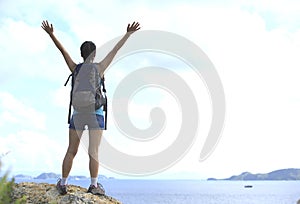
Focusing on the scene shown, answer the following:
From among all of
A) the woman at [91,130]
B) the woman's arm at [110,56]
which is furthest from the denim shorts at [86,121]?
the woman's arm at [110,56]

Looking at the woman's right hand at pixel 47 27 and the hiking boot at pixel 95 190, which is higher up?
the woman's right hand at pixel 47 27

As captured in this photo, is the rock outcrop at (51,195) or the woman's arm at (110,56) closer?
the rock outcrop at (51,195)

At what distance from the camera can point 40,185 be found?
30.0 feet

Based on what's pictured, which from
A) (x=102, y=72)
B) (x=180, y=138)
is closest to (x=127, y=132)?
(x=180, y=138)

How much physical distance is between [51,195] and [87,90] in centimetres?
198

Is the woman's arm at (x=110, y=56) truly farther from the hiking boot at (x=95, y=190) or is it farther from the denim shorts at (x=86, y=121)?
the hiking boot at (x=95, y=190)

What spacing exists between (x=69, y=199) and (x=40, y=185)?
924mm

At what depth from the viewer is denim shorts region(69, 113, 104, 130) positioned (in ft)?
28.5

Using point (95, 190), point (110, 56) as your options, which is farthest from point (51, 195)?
point (110, 56)

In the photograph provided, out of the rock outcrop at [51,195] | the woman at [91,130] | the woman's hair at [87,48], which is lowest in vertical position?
the rock outcrop at [51,195]

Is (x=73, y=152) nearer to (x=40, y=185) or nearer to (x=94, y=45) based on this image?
(x=40, y=185)

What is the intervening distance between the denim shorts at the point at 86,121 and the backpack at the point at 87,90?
9cm

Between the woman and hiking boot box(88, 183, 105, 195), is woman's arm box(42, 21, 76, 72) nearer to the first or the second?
the woman

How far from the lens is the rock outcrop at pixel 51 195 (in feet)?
27.9
